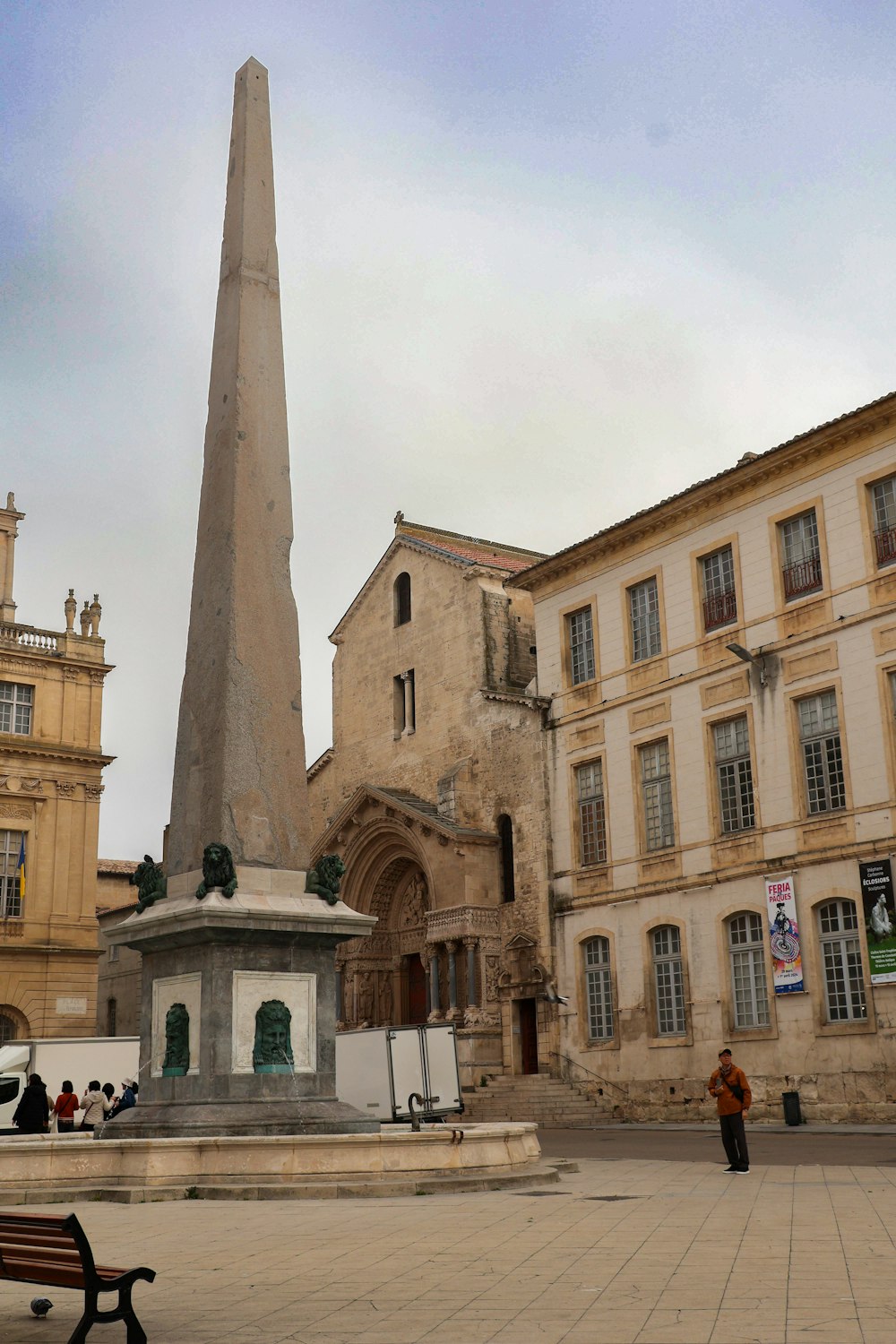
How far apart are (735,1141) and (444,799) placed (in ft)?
66.0

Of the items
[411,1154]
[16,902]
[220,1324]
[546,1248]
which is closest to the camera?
[220,1324]

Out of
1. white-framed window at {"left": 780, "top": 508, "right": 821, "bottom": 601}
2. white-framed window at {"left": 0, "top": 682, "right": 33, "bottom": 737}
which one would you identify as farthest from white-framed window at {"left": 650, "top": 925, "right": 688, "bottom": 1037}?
white-framed window at {"left": 0, "top": 682, "right": 33, "bottom": 737}

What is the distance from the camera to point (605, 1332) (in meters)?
5.65

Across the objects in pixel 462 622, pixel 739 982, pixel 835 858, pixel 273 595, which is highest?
pixel 462 622

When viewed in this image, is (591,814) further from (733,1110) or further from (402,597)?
(733,1110)

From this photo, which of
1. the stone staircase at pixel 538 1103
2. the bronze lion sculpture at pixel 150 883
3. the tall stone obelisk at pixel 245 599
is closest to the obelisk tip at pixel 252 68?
the tall stone obelisk at pixel 245 599

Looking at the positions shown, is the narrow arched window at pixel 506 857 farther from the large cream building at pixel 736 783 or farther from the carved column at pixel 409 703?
the carved column at pixel 409 703

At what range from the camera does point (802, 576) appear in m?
25.7

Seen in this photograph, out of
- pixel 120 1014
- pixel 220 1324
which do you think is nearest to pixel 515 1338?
pixel 220 1324

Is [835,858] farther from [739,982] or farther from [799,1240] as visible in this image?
[799,1240]

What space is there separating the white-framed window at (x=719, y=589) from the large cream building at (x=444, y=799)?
5.28 m

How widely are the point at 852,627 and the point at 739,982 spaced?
22.6ft

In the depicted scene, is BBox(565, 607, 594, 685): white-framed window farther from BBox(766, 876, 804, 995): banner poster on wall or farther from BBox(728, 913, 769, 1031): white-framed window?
BBox(766, 876, 804, 995): banner poster on wall

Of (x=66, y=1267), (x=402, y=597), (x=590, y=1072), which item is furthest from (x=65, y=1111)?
(x=402, y=597)
